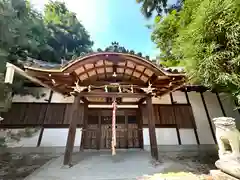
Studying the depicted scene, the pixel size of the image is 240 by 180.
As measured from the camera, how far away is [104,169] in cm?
383

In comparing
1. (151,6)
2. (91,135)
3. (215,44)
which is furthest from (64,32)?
(215,44)

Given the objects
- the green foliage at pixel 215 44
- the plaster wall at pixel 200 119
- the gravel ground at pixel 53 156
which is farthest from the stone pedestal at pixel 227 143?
the plaster wall at pixel 200 119

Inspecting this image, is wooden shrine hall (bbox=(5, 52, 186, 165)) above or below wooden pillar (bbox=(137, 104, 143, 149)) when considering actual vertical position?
above

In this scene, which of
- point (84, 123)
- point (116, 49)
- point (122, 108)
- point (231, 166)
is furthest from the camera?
point (122, 108)

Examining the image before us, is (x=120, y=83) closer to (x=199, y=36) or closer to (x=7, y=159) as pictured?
(x=199, y=36)

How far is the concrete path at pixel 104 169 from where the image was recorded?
11.2ft

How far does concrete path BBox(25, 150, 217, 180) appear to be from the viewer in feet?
11.2

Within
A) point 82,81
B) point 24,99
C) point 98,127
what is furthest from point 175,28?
point 24,99

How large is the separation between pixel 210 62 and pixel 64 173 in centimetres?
425

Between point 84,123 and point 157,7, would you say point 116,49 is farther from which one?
point 157,7

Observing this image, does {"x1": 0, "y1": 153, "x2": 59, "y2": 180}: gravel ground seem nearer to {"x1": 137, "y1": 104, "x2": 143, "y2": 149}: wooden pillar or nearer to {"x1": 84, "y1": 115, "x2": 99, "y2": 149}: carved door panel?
{"x1": 84, "y1": 115, "x2": 99, "y2": 149}: carved door panel

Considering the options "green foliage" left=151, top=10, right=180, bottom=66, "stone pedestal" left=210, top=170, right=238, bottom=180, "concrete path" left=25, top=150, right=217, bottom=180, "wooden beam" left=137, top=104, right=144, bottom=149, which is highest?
"green foliage" left=151, top=10, right=180, bottom=66

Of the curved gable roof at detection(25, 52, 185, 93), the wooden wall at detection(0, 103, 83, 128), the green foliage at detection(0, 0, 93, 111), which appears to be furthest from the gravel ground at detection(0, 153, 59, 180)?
the curved gable roof at detection(25, 52, 185, 93)

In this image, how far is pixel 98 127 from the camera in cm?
616
